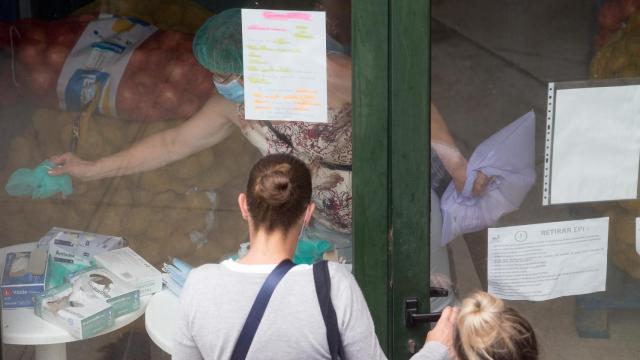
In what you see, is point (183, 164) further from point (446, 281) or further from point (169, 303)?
point (446, 281)

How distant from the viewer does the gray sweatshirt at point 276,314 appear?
2.20m

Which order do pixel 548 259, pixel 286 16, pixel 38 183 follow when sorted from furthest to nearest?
1. pixel 548 259
2. pixel 38 183
3. pixel 286 16

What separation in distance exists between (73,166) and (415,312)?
1.13 meters

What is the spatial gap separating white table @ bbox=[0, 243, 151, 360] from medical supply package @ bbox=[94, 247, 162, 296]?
0.04 m

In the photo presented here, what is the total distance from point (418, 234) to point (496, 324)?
2.88 feet

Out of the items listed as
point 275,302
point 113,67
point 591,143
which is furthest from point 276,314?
point 591,143

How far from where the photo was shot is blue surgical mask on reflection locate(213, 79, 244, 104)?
2.90m

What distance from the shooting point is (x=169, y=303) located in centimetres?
303

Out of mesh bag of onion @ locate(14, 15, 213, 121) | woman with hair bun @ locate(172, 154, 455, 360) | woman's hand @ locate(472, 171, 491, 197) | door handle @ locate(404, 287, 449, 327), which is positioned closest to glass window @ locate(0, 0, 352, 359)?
mesh bag of onion @ locate(14, 15, 213, 121)

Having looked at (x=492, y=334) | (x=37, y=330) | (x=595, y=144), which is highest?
(x=595, y=144)

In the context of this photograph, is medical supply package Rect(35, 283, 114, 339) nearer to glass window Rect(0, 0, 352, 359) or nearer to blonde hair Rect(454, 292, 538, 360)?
glass window Rect(0, 0, 352, 359)

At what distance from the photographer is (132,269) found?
9.83 ft

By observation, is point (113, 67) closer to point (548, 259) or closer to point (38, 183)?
point (38, 183)

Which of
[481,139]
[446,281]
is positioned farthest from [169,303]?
[481,139]
